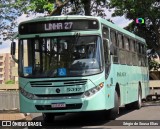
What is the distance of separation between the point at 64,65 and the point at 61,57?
0.94 feet

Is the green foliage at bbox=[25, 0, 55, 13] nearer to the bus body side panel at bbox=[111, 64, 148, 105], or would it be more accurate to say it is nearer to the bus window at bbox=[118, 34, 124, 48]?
the bus window at bbox=[118, 34, 124, 48]

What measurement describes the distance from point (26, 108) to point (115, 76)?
361cm

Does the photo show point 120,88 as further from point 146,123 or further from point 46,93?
point 146,123

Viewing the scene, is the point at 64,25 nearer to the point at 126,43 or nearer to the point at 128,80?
the point at 126,43

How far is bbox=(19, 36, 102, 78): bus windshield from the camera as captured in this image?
14.0 m

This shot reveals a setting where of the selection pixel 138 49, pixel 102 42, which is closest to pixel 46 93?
pixel 102 42

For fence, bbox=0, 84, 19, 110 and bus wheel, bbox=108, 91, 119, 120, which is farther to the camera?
fence, bbox=0, 84, 19, 110

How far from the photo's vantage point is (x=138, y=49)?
73.0 ft

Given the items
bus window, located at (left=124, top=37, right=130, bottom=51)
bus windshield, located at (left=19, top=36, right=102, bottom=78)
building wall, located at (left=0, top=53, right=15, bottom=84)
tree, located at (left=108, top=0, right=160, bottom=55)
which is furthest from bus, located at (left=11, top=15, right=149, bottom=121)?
building wall, located at (left=0, top=53, right=15, bottom=84)

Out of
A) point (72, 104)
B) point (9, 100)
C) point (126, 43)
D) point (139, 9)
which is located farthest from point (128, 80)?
point (139, 9)

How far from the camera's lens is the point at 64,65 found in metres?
14.0

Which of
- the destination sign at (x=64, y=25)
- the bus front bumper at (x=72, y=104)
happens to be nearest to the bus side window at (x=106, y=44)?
the destination sign at (x=64, y=25)

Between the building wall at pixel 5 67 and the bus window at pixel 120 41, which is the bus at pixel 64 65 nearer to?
the bus window at pixel 120 41

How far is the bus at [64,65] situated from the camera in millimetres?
13849
